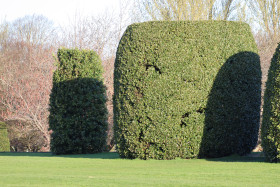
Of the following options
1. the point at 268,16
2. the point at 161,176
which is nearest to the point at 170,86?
the point at 161,176

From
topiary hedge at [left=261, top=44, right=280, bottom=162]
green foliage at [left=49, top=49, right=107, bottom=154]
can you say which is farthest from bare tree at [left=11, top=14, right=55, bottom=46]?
topiary hedge at [left=261, top=44, right=280, bottom=162]

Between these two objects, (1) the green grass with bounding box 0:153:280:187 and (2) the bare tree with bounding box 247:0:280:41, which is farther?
(2) the bare tree with bounding box 247:0:280:41

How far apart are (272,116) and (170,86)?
280 cm

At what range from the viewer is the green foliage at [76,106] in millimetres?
14078

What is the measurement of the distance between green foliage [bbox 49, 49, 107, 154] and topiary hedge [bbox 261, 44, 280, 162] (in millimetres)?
6572

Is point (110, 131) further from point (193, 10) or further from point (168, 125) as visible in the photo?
point (168, 125)

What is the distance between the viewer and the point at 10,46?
2886 cm

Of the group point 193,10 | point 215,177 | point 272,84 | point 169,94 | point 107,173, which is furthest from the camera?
point 193,10

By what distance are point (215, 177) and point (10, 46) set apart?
24.7 m

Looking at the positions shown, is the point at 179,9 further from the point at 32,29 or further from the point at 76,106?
the point at 32,29

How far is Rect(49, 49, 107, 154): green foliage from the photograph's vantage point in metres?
14.1

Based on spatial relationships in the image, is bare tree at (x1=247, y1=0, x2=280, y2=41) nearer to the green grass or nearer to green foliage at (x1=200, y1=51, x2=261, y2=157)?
green foliage at (x1=200, y1=51, x2=261, y2=157)

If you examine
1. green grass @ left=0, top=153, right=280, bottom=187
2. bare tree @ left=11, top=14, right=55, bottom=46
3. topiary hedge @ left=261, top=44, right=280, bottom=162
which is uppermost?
bare tree @ left=11, top=14, right=55, bottom=46

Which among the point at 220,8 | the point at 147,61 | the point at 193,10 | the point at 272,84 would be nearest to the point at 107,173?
the point at 147,61
